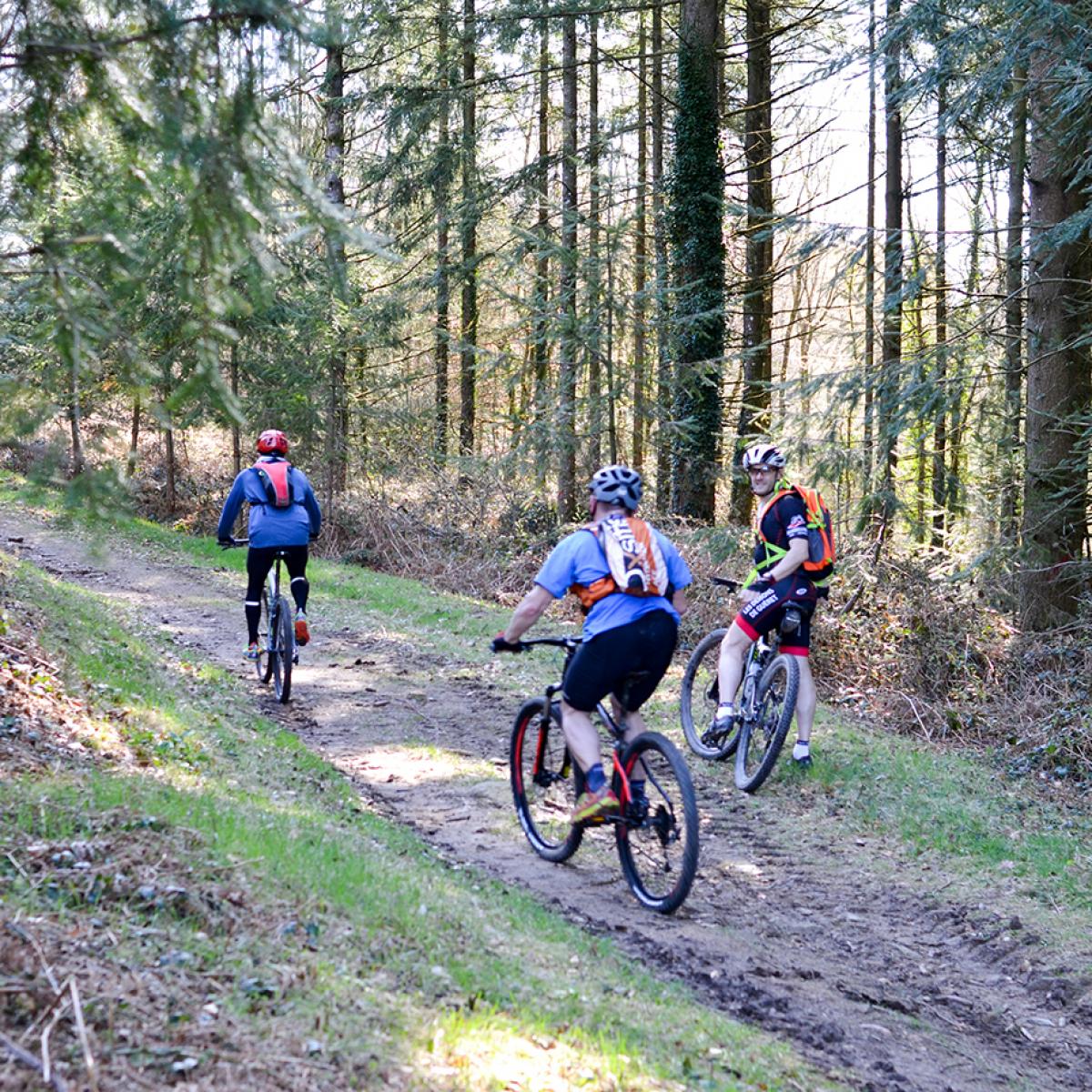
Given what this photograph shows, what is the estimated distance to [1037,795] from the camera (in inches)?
345

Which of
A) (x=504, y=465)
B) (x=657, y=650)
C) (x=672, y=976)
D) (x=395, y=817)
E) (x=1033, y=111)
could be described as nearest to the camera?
(x=672, y=976)

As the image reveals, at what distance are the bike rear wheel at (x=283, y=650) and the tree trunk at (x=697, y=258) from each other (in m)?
8.47

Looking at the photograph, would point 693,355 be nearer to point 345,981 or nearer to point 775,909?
point 775,909

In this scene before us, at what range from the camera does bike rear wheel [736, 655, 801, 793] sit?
27.2 ft

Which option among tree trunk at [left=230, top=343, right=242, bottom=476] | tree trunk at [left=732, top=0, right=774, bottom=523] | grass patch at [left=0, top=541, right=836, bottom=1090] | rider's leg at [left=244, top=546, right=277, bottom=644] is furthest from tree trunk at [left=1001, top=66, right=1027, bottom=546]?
tree trunk at [left=230, top=343, right=242, bottom=476]

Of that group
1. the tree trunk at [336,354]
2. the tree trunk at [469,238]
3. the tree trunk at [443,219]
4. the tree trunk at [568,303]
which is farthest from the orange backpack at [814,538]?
the tree trunk at [336,354]

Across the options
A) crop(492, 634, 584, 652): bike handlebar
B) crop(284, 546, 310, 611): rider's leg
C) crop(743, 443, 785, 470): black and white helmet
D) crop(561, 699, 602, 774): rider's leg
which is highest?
crop(743, 443, 785, 470): black and white helmet

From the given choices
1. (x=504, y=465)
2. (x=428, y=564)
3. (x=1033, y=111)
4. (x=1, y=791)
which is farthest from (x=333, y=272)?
(x=428, y=564)

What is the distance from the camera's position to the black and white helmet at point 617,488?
6078 mm

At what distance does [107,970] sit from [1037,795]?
7.40 meters

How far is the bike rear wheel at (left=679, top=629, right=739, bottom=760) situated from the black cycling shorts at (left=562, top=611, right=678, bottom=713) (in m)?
3.06

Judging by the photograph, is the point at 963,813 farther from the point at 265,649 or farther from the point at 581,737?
the point at 265,649

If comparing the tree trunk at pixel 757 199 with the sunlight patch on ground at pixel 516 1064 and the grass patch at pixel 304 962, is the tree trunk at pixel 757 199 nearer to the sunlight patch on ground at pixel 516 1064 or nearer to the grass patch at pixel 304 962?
the grass patch at pixel 304 962

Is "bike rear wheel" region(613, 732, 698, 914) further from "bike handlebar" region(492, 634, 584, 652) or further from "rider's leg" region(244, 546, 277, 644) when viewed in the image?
"rider's leg" region(244, 546, 277, 644)
